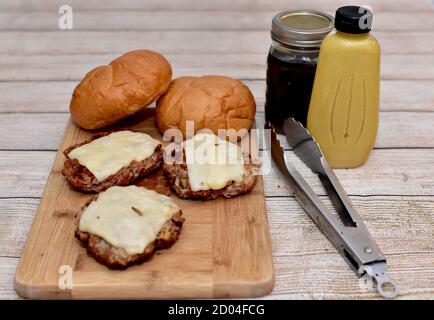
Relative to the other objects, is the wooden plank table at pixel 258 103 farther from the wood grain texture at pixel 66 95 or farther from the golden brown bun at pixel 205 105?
the golden brown bun at pixel 205 105

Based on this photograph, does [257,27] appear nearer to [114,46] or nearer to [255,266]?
[114,46]

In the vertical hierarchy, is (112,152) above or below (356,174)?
above

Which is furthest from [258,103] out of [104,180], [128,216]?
[128,216]

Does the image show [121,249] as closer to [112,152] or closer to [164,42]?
[112,152]

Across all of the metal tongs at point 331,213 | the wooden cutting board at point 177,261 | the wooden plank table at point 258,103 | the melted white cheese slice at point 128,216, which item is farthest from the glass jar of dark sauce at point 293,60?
the melted white cheese slice at point 128,216

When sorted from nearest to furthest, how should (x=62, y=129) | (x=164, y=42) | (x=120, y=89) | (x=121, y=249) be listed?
(x=121, y=249), (x=120, y=89), (x=62, y=129), (x=164, y=42)

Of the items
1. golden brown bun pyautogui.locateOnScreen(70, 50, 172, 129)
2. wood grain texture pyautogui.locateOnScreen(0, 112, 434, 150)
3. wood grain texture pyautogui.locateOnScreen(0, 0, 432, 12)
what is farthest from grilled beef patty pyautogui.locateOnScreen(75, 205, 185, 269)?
wood grain texture pyautogui.locateOnScreen(0, 0, 432, 12)

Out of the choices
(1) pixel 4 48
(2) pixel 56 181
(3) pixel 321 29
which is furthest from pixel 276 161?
(1) pixel 4 48
